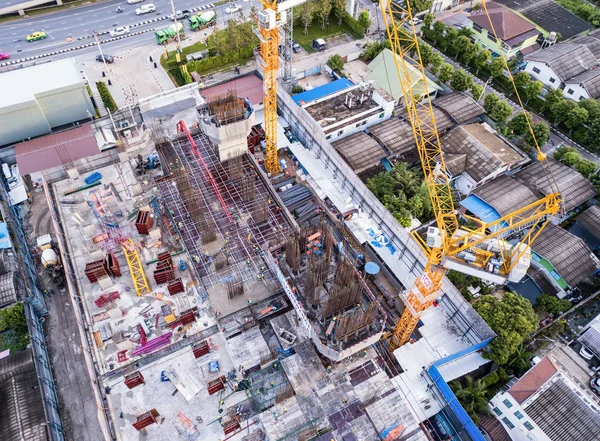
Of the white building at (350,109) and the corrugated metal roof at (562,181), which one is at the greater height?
the white building at (350,109)

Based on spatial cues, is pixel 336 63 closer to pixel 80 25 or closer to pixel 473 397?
pixel 80 25

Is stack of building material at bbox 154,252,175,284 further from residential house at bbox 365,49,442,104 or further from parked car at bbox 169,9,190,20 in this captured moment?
parked car at bbox 169,9,190,20

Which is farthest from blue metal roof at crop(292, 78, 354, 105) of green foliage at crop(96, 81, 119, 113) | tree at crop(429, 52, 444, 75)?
green foliage at crop(96, 81, 119, 113)

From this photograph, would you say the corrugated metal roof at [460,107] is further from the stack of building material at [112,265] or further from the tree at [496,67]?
the stack of building material at [112,265]

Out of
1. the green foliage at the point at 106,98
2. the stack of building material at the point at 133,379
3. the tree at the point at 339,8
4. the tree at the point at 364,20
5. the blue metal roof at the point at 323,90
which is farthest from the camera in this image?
the tree at the point at 339,8

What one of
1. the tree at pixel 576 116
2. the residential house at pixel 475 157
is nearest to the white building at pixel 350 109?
the residential house at pixel 475 157

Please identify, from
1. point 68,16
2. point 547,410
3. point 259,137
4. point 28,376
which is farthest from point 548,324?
point 68,16

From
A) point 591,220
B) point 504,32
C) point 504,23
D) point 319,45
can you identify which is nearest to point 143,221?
point 319,45
